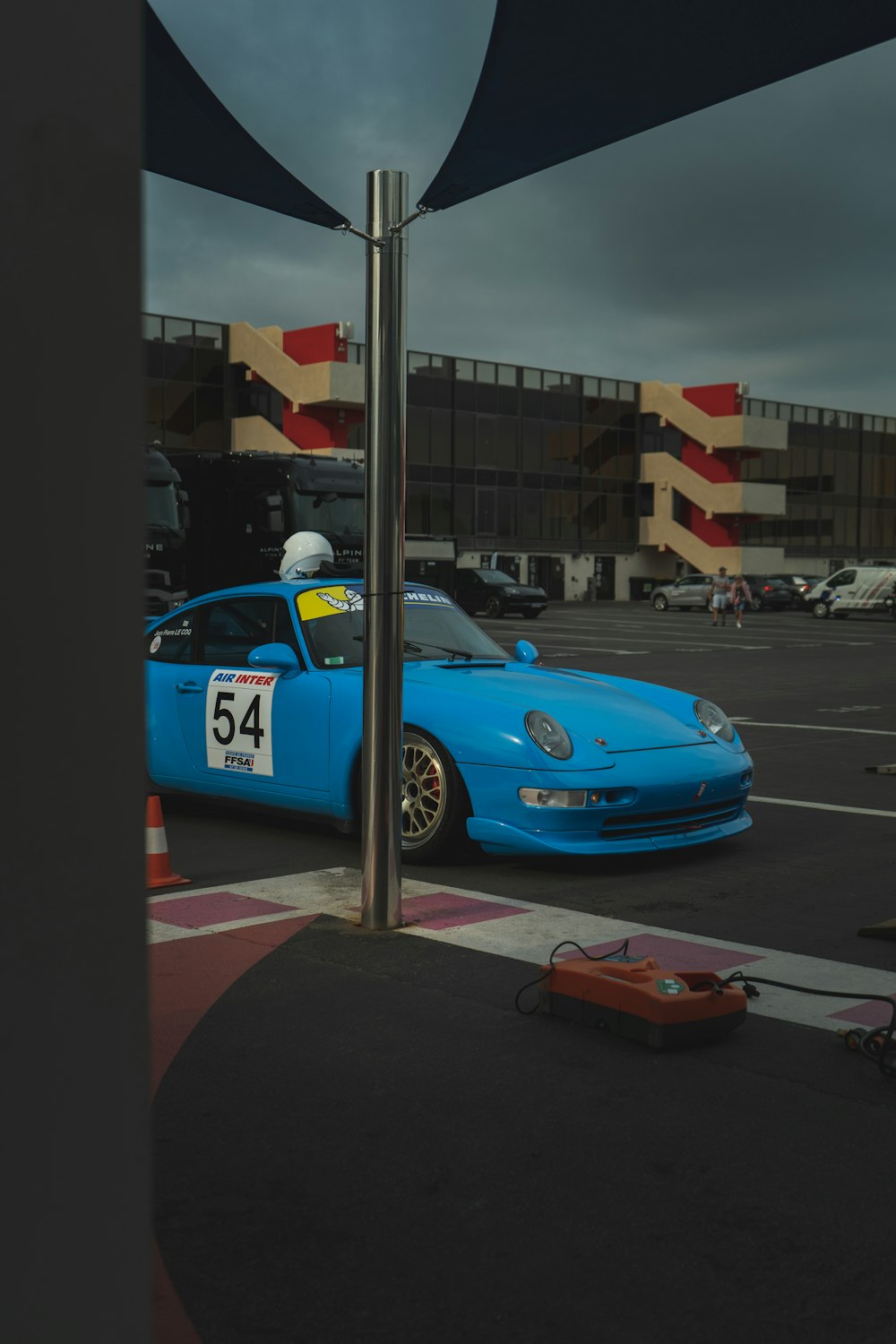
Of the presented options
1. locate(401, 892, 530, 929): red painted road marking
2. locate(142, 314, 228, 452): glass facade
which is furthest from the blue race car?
locate(142, 314, 228, 452): glass facade

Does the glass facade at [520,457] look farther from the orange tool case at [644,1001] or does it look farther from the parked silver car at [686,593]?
the orange tool case at [644,1001]

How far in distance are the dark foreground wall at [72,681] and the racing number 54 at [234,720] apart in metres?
5.62

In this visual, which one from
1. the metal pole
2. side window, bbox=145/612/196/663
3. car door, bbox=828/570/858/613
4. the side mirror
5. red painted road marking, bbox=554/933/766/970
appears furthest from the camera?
car door, bbox=828/570/858/613

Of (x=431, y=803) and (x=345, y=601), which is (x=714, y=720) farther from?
(x=345, y=601)

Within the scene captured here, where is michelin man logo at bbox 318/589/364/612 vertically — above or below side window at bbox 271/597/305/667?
above

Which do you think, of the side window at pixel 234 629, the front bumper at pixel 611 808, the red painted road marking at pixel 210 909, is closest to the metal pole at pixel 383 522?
the red painted road marking at pixel 210 909

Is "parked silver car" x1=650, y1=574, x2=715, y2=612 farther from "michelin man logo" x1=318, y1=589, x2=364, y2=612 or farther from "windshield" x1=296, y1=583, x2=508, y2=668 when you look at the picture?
"michelin man logo" x1=318, y1=589, x2=364, y2=612

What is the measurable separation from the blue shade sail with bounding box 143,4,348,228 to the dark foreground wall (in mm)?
3674

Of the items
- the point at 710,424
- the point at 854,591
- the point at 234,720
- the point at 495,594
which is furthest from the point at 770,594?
the point at 234,720

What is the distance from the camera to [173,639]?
7.96m

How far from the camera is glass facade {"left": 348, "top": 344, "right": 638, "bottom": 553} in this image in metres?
55.9

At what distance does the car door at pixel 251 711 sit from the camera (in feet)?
22.5

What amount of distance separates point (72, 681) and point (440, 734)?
16.3ft

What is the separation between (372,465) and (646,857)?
264cm
